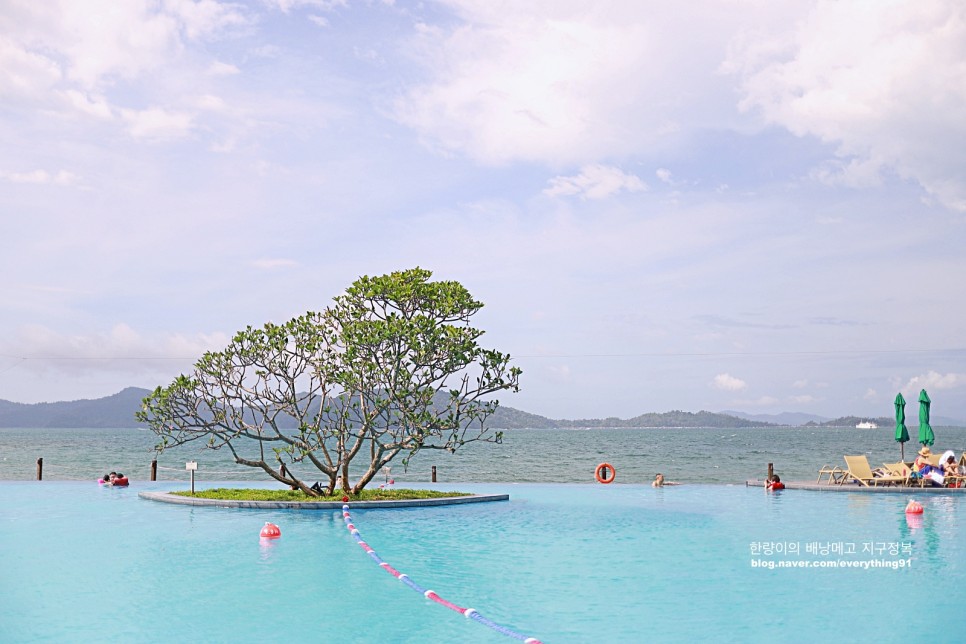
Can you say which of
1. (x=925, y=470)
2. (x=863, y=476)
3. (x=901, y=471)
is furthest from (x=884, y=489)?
(x=925, y=470)

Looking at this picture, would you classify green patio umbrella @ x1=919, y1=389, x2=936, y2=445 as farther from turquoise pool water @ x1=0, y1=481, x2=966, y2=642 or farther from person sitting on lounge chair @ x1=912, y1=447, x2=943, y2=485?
turquoise pool water @ x1=0, y1=481, x2=966, y2=642

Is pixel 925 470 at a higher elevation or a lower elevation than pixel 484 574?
higher

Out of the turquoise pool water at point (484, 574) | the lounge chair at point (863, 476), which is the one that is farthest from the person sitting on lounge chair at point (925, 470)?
the turquoise pool water at point (484, 574)

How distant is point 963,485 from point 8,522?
27.8 meters

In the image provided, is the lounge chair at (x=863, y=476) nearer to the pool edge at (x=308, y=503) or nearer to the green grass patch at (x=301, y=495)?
the pool edge at (x=308, y=503)

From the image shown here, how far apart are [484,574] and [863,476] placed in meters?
19.2

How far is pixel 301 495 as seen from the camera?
80.9 ft

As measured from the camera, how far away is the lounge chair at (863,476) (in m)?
28.1

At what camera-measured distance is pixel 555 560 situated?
606 inches

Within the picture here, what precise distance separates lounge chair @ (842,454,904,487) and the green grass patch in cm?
1287

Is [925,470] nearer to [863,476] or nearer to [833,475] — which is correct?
[863,476]

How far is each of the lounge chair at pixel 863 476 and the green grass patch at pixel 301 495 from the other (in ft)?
42.2

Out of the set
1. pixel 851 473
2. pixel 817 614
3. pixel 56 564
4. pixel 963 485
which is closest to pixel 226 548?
pixel 56 564

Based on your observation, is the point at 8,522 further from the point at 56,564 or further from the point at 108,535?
the point at 56,564
